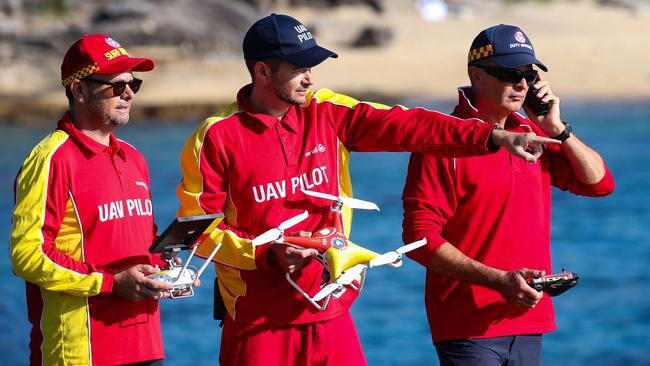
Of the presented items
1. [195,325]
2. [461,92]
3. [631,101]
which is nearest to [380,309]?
[195,325]

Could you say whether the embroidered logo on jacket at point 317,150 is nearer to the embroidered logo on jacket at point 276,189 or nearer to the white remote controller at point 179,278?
the embroidered logo on jacket at point 276,189

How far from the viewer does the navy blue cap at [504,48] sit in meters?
5.02

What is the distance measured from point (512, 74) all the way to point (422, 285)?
1077cm

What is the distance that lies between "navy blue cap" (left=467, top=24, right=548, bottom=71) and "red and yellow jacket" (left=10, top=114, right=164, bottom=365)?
4.53 ft

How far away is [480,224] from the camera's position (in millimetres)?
5055

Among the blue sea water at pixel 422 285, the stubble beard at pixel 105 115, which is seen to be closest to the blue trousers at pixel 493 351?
the stubble beard at pixel 105 115

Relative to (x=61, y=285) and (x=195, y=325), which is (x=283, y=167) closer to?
(x=61, y=285)

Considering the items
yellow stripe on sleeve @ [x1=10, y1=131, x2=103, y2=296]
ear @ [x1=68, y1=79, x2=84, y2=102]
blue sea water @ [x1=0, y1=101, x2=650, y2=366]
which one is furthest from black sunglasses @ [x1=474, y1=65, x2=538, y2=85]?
blue sea water @ [x1=0, y1=101, x2=650, y2=366]

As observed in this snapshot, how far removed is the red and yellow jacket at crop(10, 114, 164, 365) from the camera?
4.65m

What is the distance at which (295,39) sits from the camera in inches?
191

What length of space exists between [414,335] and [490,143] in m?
9.14

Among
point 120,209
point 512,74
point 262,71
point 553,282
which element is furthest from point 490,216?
point 120,209

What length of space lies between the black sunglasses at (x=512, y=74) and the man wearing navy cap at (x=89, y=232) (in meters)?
1.30

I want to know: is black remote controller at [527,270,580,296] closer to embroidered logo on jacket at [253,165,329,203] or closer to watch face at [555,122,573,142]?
watch face at [555,122,573,142]
